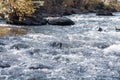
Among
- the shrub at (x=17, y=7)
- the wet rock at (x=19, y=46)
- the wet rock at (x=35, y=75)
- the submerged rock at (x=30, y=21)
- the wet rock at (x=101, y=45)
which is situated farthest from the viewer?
the submerged rock at (x=30, y=21)

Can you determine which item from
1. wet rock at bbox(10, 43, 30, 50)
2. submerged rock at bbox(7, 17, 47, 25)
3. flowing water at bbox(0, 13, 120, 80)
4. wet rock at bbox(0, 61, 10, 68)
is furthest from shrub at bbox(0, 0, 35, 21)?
wet rock at bbox(0, 61, 10, 68)

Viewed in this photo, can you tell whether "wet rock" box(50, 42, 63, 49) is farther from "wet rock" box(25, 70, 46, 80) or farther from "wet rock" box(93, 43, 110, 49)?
"wet rock" box(25, 70, 46, 80)

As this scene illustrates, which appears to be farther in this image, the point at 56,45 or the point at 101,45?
the point at 101,45

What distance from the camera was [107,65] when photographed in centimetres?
1564

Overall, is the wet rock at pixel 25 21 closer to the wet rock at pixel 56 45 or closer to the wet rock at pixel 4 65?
the wet rock at pixel 56 45

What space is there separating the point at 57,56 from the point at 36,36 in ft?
25.8

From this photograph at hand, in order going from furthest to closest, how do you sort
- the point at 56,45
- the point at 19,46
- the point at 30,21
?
the point at 30,21
the point at 56,45
the point at 19,46

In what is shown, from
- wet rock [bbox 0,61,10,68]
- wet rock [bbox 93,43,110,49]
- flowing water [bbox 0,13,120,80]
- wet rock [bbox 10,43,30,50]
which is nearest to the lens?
flowing water [bbox 0,13,120,80]

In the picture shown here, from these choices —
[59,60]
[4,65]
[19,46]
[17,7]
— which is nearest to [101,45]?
[59,60]

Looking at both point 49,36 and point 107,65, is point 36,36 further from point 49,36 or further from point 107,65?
point 107,65

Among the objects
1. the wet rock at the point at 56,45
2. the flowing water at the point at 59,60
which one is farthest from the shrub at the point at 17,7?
the wet rock at the point at 56,45

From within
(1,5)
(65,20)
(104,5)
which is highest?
(1,5)

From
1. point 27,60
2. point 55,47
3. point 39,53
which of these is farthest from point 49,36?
point 27,60

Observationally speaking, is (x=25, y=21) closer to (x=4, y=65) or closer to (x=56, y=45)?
(x=56, y=45)
